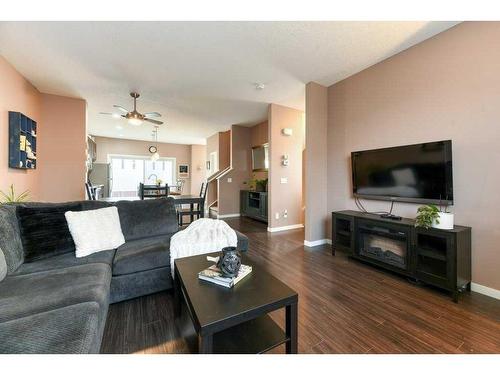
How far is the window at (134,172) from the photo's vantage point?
812 cm

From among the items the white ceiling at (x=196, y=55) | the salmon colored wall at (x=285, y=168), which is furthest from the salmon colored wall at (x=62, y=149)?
the salmon colored wall at (x=285, y=168)

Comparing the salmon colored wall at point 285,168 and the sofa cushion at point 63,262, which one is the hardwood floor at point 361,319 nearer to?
the sofa cushion at point 63,262

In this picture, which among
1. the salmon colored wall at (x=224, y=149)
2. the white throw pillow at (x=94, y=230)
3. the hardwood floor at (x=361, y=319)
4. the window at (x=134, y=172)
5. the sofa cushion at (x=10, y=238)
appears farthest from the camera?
the window at (x=134, y=172)

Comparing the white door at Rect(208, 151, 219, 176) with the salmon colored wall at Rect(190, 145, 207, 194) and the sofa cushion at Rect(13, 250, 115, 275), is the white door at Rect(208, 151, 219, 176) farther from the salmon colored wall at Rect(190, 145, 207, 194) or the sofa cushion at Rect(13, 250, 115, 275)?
the sofa cushion at Rect(13, 250, 115, 275)

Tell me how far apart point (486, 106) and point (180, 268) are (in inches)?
120

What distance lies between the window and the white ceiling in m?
4.48

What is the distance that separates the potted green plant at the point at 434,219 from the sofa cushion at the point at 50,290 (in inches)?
107

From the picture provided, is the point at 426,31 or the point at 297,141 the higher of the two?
the point at 426,31

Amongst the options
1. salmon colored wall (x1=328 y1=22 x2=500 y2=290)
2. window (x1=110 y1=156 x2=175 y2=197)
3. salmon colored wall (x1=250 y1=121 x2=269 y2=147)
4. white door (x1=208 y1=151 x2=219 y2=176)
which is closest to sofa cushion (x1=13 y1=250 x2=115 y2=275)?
salmon colored wall (x1=328 y1=22 x2=500 y2=290)

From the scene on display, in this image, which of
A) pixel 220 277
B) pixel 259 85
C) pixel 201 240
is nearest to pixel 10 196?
pixel 201 240

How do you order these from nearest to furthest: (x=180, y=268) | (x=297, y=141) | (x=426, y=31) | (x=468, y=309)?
(x=180, y=268) < (x=468, y=309) < (x=426, y=31) < (x=297, y=141)

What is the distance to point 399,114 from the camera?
2.63 m

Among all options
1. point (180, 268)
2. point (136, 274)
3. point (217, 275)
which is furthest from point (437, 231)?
point (136, 274)
